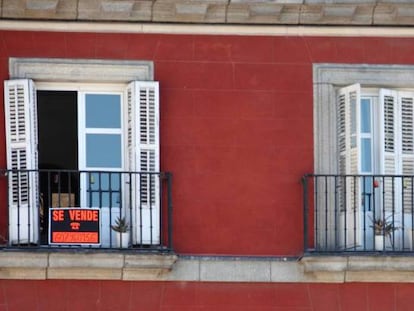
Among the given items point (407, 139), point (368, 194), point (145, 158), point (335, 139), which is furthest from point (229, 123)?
point (407, 139)

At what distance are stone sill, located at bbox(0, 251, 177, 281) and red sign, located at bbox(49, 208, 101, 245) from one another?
0.25 metres

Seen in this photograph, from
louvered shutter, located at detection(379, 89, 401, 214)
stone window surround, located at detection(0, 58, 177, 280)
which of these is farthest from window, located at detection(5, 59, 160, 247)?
Answer: louvered shutter, located at detection(379, 89, 401, 214)

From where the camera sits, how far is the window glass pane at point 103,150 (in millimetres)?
19391

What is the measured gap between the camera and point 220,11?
19375mm

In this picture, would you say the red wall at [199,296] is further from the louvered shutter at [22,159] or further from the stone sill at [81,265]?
the louvered shutter at [22,159]

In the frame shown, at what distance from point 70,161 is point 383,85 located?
3911 millimetres

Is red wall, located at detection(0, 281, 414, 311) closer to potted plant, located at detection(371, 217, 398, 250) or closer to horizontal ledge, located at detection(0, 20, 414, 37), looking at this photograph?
potted plant, located at detection(371, 217, 398, 250)

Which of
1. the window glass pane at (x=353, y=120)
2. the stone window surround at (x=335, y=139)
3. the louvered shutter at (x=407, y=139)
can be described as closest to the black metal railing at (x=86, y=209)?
the stone window surround at (x=335, y=139)

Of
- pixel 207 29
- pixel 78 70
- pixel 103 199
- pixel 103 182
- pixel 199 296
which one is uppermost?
pixel 207 29

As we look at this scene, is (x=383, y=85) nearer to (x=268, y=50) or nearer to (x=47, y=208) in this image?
(x=268, y=50)

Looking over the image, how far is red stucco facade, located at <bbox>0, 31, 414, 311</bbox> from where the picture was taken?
19.1 m

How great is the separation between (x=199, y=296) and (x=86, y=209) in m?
1.68

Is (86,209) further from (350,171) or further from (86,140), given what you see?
(350,171)

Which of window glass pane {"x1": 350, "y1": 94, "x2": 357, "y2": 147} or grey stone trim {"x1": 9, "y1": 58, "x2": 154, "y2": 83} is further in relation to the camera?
window glass pane {"x1": 350, "y1": 94, "x2": 357, "y2": 147}
